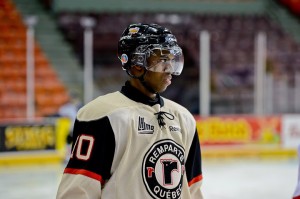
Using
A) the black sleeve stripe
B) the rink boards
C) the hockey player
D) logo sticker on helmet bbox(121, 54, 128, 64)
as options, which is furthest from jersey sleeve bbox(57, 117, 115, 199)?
the rink boards

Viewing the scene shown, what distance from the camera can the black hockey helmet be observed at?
187 cm

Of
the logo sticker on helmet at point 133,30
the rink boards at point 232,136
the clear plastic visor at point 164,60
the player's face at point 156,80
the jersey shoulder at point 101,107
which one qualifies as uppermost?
the logo sticker on helmet at point 133,30

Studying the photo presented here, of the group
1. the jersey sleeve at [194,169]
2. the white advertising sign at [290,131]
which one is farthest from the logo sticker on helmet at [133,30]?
the white advertising sign at [290,131]

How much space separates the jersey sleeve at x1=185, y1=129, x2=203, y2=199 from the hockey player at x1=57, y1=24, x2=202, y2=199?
53 mm

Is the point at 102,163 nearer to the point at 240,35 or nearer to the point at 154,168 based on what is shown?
the point at 154,168

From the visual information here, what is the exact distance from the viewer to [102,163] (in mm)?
1779

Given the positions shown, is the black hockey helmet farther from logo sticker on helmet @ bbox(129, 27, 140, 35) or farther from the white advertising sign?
the white advertising sign

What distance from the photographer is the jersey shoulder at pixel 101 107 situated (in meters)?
1.79

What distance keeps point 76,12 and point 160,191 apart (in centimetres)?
1214

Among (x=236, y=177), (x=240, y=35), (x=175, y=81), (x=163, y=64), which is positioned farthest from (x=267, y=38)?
(x=163, y=64)

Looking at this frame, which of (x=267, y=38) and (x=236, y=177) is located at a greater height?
(x=267, y=38)

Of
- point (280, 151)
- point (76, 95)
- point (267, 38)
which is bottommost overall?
point (280, 151)

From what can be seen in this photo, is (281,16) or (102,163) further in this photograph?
(281,16)

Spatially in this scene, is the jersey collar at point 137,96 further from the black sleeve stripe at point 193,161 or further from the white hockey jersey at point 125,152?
the black sleeve stripe at point 193,161
